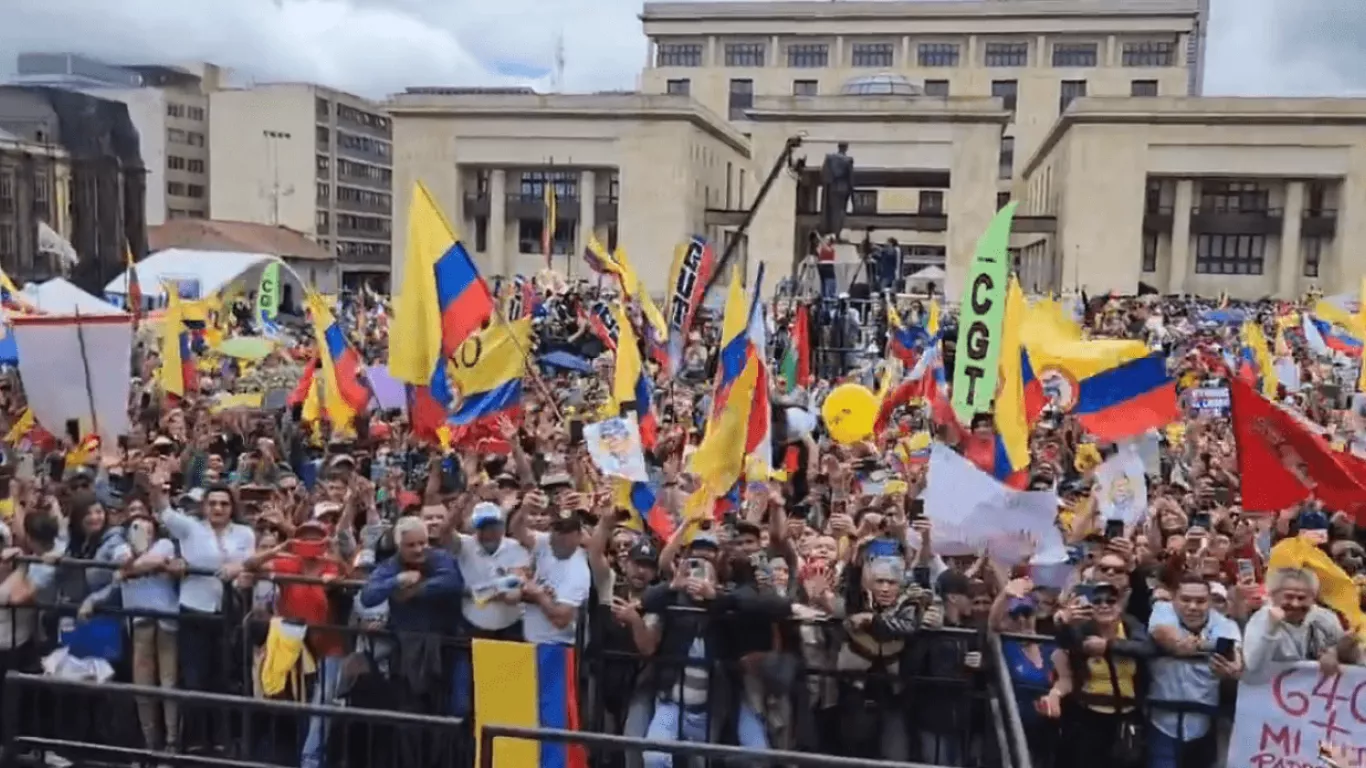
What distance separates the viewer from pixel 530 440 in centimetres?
1106

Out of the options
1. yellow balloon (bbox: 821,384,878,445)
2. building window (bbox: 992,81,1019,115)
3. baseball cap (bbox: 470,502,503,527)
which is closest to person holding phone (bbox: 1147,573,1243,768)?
baseball cap (bbox: 470,502,503,527)

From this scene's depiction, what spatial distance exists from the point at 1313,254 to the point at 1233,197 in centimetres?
433

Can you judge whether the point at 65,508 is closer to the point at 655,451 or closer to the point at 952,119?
the point at 655,451

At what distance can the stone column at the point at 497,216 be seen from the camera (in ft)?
202

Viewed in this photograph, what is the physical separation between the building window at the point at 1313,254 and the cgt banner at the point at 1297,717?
190ft

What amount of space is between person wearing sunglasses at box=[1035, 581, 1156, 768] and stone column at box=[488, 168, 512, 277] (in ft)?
187

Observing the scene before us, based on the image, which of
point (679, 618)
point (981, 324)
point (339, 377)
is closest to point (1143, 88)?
point (981, 324)

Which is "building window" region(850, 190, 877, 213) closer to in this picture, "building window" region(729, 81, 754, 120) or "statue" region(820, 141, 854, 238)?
"building window" region(729, 81, 754, 120)

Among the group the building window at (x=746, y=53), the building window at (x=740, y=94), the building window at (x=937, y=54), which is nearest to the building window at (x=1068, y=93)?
the building window at (x=937, y=54)

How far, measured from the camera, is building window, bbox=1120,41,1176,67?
79.9 m

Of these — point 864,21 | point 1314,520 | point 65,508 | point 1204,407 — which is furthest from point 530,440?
point 864,21

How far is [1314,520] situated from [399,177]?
2199 inches

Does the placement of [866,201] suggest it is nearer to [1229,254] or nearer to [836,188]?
[1229,254]

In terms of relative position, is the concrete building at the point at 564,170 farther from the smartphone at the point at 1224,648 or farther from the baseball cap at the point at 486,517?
the smartphone at the point at 1224,648
